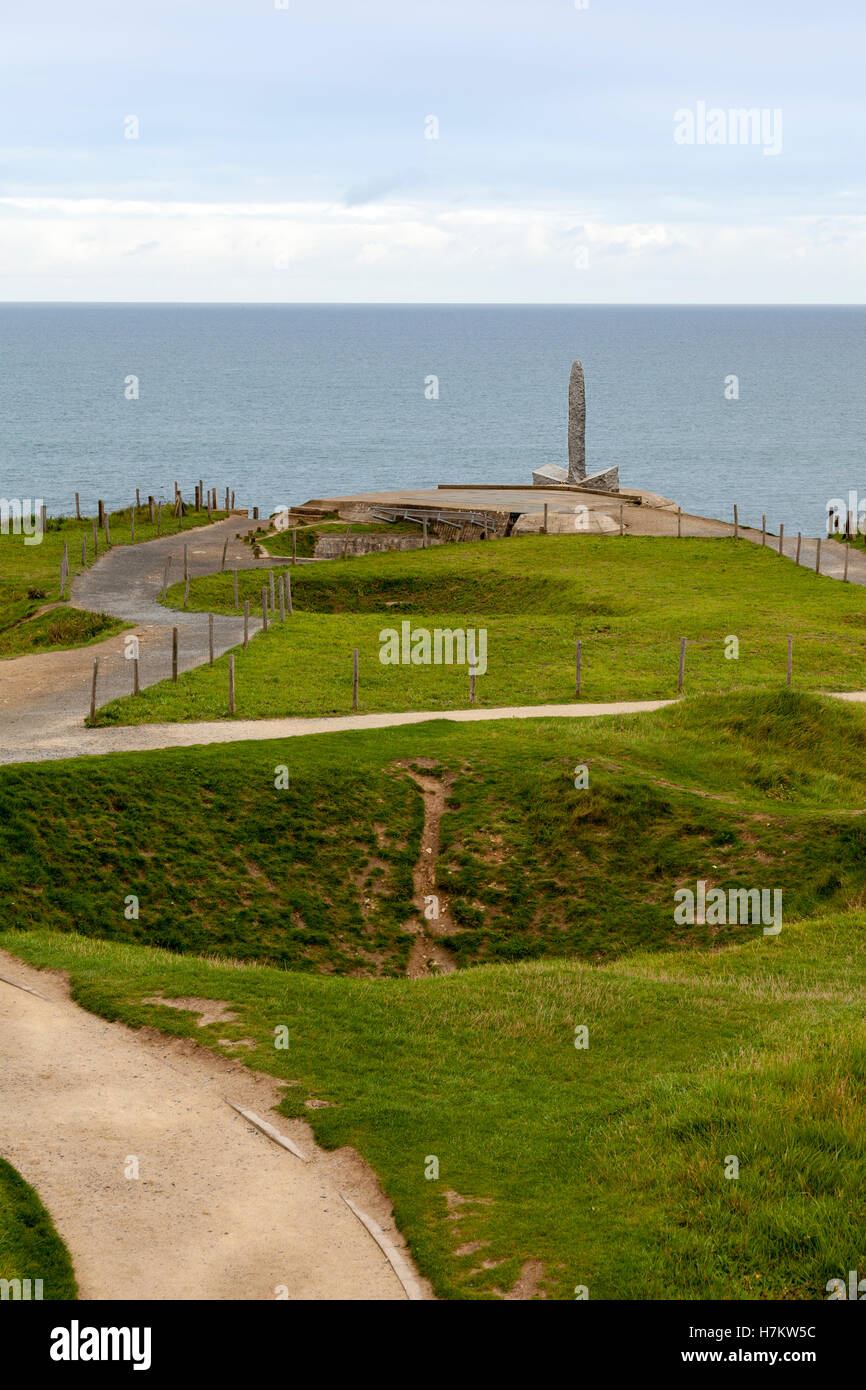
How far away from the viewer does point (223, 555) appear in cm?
7219

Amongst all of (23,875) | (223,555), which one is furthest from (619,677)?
(223,555)

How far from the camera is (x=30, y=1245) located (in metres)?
15.8

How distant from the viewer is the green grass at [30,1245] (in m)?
15.1

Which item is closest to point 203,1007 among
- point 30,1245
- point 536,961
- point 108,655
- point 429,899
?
point 30,1245

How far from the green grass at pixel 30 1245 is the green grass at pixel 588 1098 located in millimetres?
3886

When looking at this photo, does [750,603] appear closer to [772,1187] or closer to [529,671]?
[529,671]

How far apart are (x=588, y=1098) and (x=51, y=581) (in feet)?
173

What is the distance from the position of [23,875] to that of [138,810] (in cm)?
392

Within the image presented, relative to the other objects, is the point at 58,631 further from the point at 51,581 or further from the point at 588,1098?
the point at 588,1098

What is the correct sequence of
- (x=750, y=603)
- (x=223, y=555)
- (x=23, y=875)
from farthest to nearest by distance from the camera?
1. (x=223, y=555)
2. (x=750, y=603)
3. (x=23, y=875)

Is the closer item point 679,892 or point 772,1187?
point 772,1187

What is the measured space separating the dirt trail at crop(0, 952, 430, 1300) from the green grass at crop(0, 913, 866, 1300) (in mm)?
596

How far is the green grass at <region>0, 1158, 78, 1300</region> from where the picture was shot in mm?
15141

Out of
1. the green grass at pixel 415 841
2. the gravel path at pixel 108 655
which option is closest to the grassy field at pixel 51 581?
the gravel path at pixel 108 655
